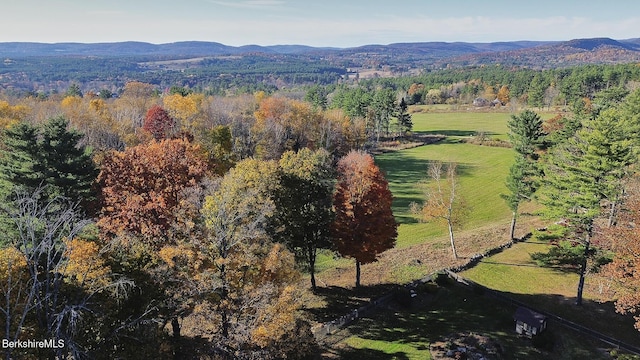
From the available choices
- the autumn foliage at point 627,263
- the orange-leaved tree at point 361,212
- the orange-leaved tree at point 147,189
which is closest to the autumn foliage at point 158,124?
the orange-leaved tree at point 147,189

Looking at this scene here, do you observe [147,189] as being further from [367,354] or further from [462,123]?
[462,123]

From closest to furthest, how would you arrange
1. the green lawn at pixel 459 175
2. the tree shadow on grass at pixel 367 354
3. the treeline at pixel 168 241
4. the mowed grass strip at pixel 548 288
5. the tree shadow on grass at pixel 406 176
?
the treeline at pixel 168 241
the tree shadow on grass at pixel 367 354
the mowed grass strip at pixel 548 288
the green lawn at pixel 459 175
the tree shadow on grass at pixel 406 176

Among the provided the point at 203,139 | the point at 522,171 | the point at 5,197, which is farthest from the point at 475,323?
the point at 203,139

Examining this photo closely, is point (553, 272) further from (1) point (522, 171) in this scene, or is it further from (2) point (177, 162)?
(2) point (177, 162)

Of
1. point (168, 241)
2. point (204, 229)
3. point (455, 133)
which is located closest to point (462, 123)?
point (455, 133)

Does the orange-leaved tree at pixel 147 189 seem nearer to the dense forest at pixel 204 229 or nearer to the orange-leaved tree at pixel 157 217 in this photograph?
the orange-leaved tree at pixel 157 217
